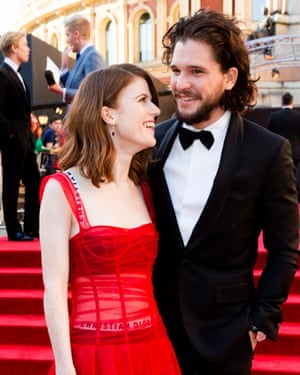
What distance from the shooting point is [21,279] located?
4.13 m

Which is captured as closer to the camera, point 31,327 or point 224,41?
point 224,41

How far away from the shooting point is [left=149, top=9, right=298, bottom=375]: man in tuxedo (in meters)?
1.97

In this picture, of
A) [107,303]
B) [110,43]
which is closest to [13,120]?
[107,303]

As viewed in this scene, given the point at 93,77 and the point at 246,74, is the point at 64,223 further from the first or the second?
the point at 246,74

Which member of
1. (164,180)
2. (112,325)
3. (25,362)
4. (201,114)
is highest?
(201,114)

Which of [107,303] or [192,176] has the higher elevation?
[192,176]

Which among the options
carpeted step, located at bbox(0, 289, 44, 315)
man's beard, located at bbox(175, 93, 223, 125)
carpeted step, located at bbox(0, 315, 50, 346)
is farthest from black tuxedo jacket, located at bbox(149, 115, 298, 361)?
carpeted step, located at bbox(0, 289, 44, 315)

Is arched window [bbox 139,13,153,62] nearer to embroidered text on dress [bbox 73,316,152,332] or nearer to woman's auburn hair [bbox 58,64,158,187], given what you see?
woman's auburn hair [bbox 58,64,158,187]

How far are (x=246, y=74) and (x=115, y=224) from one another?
32.6 inches

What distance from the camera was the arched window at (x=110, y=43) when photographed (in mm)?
31656

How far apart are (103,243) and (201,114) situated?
2.01 ft

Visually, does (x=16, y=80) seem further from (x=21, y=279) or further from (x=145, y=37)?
(x=145, y=37)

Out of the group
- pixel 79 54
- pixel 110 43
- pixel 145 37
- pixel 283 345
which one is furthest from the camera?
pixel 110 43

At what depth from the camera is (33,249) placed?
14.1 feet
